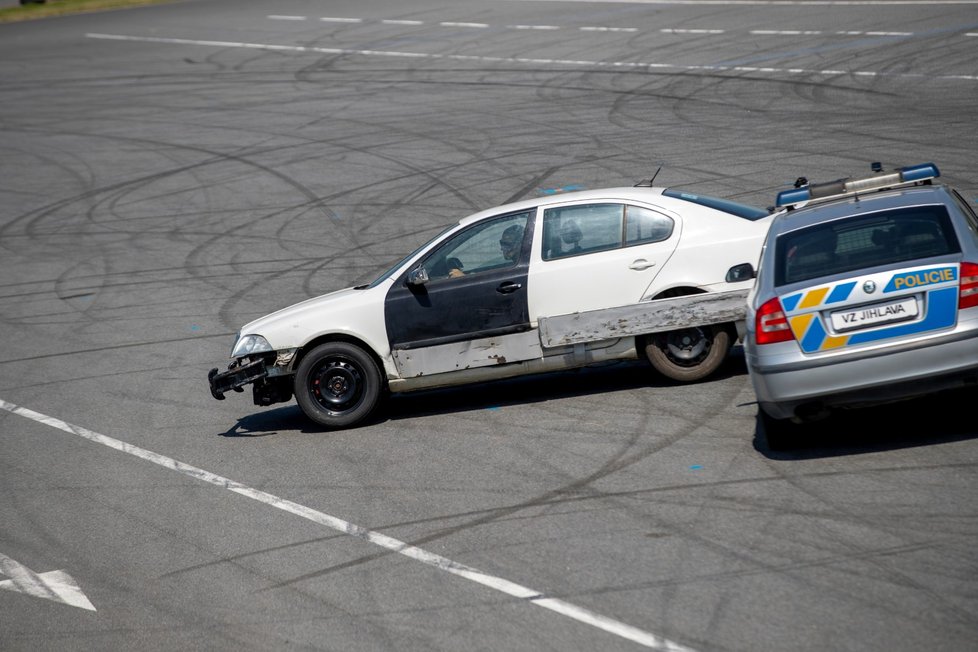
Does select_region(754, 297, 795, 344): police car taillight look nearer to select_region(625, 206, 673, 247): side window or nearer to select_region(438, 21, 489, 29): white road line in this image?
select_region(625, 206, 673, 247): side window

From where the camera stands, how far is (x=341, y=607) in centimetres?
619

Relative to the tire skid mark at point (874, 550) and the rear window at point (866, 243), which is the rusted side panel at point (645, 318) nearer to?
the rear window at point (866, 243)

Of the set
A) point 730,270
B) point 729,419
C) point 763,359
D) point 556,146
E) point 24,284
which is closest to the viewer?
point 763,359

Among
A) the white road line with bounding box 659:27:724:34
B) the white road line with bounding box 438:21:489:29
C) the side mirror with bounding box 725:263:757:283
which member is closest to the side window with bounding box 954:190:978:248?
the side mirror with bounding box 725:263:757:283

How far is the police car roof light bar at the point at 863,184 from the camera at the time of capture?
7.70 meters

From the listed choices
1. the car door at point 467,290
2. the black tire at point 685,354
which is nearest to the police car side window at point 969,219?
the black tire at point 685,354

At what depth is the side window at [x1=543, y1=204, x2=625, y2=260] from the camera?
915 cm

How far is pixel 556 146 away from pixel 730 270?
9.79 metres

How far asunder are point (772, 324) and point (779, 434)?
3.22 feet

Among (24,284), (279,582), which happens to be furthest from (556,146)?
(279,582)

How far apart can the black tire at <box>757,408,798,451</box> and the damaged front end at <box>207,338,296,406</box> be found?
4020 millimetres

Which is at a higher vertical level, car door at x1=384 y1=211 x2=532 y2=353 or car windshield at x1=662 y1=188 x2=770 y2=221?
car windshield at x1=662 y1=188 x2=770 y2=221

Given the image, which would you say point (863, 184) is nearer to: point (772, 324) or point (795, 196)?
point (795, 196)

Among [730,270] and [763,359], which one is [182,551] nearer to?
[763,359]
